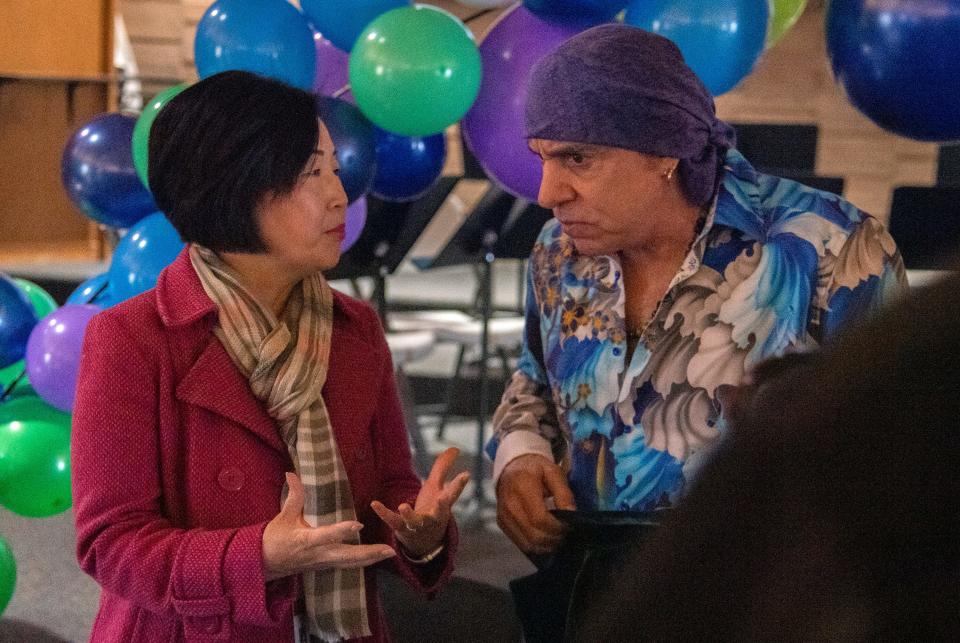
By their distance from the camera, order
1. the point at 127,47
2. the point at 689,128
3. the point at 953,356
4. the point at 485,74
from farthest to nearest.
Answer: the point at 127,47
the point at 485,74
the point at 689,128
the point at 953,356

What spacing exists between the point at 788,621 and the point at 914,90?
5.51ft

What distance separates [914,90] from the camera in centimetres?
169

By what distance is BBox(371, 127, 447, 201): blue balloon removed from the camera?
220 cm

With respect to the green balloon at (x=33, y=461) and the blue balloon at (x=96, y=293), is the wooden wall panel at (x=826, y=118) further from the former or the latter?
the green balloon at (x=33, y=461)

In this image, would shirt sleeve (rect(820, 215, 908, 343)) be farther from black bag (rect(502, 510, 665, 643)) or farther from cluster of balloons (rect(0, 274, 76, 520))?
cluster of balloons (rect(0, 274, 76, 520))

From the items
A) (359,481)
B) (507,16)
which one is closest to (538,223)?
(507,16)

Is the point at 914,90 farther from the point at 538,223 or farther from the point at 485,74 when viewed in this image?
the point at 538,223

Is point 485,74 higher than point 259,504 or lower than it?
higher

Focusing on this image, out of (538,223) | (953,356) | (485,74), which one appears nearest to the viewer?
(953,356)

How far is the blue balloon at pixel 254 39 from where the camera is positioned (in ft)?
6.61

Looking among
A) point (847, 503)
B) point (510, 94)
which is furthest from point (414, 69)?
point (847, 503)

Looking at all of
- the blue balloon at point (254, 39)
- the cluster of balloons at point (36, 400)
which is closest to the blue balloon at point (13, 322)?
the cluster of balloons at point (36, 400)

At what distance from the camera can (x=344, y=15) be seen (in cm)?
210

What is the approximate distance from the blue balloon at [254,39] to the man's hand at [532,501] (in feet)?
3.36
